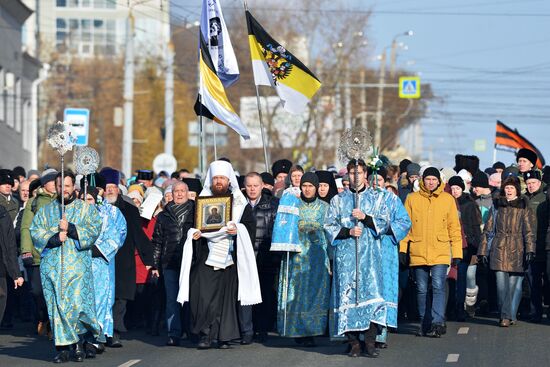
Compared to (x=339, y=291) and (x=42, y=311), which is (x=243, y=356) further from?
(x=42, y=311)

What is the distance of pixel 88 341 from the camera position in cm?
1636

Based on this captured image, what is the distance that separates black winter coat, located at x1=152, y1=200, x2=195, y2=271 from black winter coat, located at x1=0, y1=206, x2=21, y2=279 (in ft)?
6.59

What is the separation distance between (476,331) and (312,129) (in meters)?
50.2

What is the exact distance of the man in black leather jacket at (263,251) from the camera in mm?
17766

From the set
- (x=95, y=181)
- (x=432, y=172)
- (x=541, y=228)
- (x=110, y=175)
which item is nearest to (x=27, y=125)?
(x=110, y=175)

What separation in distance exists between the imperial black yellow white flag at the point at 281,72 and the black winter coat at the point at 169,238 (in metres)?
4.12

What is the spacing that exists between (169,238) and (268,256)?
3.77ft

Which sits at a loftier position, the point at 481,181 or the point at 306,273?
the point at 481,181

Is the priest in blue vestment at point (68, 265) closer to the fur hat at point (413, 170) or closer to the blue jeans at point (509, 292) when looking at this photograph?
the blue jeans at point (509, 292)

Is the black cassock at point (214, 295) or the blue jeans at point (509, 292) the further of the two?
the blue jeans at point (509, 292)

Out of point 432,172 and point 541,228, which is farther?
point 541,228

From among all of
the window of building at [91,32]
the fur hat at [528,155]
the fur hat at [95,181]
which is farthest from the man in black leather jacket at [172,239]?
the window of building at [91,32]

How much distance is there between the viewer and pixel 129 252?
18.3m

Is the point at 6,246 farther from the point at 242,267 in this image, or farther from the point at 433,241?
the point at 433,241
